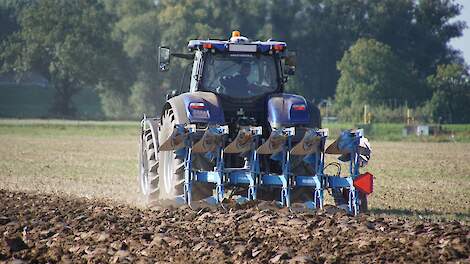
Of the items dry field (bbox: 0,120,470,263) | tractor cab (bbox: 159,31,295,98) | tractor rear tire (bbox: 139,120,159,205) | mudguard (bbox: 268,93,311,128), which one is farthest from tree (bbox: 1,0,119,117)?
mudguard (bbox: 268,93,311,128)

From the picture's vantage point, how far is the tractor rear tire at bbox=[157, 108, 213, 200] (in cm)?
1239

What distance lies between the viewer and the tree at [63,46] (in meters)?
70.2

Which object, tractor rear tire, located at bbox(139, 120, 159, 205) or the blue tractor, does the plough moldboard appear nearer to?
the blue tractor

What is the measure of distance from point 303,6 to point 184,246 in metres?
66.9

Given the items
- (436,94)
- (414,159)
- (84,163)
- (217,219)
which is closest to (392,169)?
(414,159)

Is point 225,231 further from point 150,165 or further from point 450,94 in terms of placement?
point 450,94

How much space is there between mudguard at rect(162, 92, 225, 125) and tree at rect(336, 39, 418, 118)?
181 ft

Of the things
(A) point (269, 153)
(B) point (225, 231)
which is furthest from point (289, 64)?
(B) point (225, 231)

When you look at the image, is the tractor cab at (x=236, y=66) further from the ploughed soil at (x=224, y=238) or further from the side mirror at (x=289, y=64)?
the ploughed soil at (x=224, y=238)

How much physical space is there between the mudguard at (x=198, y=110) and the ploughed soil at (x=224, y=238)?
1517 millimetres

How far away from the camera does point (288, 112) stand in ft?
41.2

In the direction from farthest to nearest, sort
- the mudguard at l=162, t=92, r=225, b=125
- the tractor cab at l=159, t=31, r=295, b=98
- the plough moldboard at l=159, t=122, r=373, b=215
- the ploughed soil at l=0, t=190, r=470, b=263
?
the tractor cab at l=159, t=31, r=295, b=98 < the mudguard at l=162, t=92, r=225, b=125 < the plough moldboard at l=159, t=122, r=373, b=215 < the ploughed soil at l=0, t=190, r=470, b=263

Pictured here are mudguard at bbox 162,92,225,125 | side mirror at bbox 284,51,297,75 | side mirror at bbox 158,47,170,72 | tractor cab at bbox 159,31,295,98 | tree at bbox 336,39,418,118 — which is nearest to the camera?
mudguard at bbox 162,92,225,125

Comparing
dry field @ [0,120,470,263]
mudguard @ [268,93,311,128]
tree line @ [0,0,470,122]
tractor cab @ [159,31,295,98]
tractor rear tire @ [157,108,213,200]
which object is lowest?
dry field @ [0,120,470,263]
